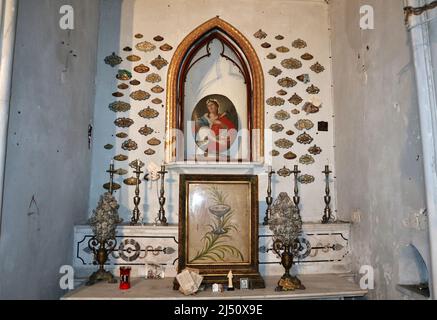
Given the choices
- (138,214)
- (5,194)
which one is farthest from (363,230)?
(5,194)

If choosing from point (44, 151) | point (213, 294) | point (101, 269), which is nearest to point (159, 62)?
point (44, 151)

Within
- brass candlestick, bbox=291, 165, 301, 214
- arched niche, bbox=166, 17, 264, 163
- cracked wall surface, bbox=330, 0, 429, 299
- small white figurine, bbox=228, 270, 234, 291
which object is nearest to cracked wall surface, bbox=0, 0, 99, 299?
arched niche, bbox=166, 17, 264, 163

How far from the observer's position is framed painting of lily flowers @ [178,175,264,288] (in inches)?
124

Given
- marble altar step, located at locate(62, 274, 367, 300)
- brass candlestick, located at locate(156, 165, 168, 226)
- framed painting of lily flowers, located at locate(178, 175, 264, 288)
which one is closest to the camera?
marble altar step, located at locate(62, 274, 367, 300)

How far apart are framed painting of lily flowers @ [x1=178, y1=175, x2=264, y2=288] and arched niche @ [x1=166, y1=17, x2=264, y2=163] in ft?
3.61

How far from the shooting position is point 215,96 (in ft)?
14.9

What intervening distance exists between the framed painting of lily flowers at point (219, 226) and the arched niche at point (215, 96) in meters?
1.10

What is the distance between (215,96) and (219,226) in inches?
76.7

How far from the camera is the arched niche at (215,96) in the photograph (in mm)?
4355

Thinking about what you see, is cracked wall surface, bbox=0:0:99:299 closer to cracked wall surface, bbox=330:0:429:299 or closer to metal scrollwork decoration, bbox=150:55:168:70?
metal scrollwork decoration, bbox=150:55:168:70

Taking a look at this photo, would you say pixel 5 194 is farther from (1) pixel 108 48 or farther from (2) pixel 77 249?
(1) pixel 108 48

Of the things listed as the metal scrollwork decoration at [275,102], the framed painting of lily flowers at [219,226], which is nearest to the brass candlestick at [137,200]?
the framed painting of lily flowers at [219,226]

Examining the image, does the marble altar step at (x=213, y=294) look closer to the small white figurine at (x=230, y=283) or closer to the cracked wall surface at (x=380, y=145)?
the small white figurine at (x=230, y=283)

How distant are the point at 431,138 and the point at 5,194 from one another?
284cm
